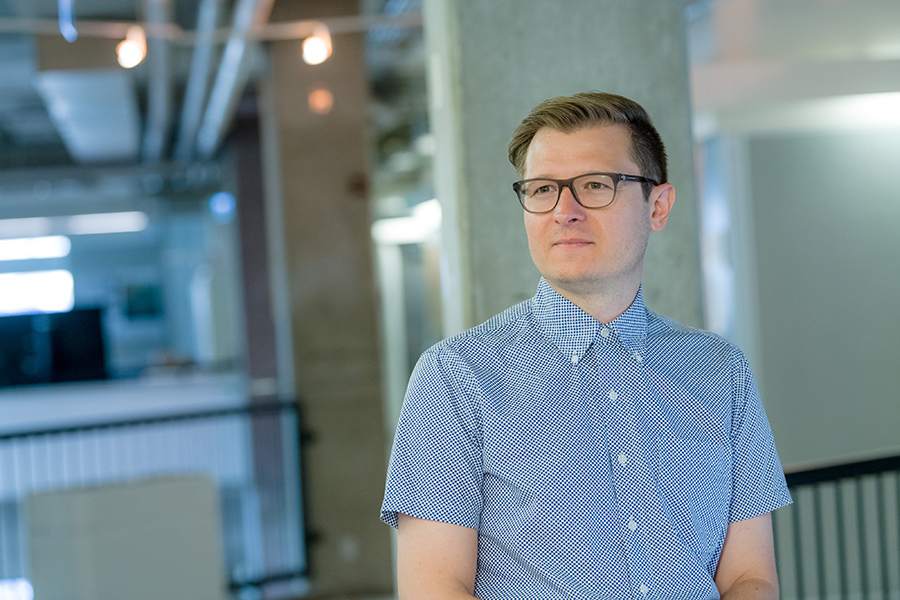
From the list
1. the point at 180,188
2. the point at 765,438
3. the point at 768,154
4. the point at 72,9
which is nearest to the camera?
the point at 765,438

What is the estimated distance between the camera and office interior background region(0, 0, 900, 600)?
2.22m

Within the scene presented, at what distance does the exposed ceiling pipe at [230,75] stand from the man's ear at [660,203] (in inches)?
133

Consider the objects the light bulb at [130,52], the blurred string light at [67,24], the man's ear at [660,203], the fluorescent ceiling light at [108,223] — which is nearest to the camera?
the man's ear at [660,203]

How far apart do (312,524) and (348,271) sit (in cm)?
158

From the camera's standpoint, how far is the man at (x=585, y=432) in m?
1.30

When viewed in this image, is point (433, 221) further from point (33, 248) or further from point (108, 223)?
point (33, 248)

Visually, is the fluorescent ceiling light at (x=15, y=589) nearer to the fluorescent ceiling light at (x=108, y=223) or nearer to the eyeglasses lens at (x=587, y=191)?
the eyeglasses lens at (x=587, y=191)

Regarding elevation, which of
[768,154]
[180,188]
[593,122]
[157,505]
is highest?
[180,188]

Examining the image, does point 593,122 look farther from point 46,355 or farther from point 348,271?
point 46,355

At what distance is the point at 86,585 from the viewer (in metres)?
3.65

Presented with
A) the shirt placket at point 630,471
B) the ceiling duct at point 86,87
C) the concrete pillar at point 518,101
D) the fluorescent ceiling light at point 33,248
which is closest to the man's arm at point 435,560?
the shirt placket at point 630,471

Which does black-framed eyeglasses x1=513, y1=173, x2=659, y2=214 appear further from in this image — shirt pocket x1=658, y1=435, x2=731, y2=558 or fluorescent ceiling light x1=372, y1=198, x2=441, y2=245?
fluorescent ceiling light x1=372, y1=198, x2=441, y2=245

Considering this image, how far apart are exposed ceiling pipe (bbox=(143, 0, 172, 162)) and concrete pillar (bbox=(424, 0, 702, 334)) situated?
9.04 ft

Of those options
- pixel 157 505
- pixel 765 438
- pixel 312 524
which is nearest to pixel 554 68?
pixel 765 438
